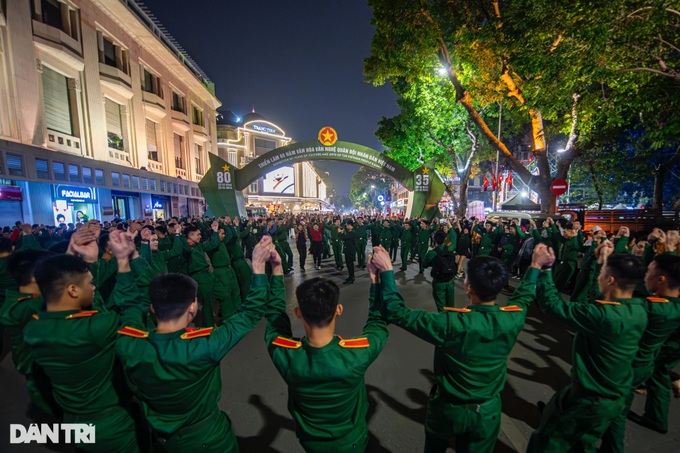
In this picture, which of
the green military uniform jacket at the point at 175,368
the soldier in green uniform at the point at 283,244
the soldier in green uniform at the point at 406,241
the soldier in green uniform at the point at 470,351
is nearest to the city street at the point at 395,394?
the soldier in green uniform at the point at 470,351

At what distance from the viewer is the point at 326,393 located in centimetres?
175

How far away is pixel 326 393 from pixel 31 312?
2.91 m

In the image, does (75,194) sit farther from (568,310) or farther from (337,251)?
(568,310)

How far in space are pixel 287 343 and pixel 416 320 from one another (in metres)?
0.88

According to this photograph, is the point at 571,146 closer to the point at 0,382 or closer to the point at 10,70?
the point at 0,382

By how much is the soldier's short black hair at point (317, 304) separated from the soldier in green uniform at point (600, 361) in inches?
69.4

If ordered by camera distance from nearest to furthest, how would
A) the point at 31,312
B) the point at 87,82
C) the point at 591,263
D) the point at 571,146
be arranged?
the point at 31,312
the point at 591,263
the point at 571,146
the point at 87,82

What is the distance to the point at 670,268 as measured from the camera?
259 cm

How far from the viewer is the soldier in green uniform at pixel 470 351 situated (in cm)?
201

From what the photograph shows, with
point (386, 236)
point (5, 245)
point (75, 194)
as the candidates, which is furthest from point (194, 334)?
point (75, 194)

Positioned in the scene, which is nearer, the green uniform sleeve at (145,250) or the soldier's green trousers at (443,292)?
the green uniform sleeve at (145,250)

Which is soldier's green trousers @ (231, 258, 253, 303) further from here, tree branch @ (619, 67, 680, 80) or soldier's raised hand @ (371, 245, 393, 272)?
tree branch @ (619, 67, 680, 80)

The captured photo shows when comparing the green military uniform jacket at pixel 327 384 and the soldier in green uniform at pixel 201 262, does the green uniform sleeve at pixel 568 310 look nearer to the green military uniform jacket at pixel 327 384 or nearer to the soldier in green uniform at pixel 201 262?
the green military uniform jacket at pixel 327 384

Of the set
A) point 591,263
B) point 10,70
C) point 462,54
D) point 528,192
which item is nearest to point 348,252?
point 591,263
